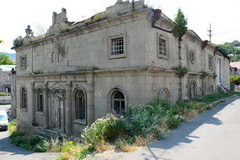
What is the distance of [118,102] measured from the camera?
1163cm

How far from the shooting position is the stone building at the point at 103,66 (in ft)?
34.8

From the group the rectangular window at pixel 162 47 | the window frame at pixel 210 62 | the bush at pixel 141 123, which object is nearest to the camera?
the bush at pixel 141 123

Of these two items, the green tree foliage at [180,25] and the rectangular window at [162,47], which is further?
the green tree foliage at [180,25]

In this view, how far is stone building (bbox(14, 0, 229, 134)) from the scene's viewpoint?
10.6m

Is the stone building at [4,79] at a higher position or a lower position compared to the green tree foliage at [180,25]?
lower

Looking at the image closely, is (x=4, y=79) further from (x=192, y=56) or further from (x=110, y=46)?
(x=192, y=56)

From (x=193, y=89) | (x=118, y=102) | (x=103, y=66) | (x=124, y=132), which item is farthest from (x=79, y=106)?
(x=193, y=89)

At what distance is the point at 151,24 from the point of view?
10.7 metres

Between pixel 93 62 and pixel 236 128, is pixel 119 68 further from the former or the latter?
pixel 236 128

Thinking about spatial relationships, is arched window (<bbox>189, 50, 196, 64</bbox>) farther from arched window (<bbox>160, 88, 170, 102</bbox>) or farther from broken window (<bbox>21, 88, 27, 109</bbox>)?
broken window (<bbox>21, 88, 27, 109</bbox>)

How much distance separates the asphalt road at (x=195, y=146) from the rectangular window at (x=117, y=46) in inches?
222

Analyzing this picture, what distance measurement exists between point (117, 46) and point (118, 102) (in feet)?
11.3

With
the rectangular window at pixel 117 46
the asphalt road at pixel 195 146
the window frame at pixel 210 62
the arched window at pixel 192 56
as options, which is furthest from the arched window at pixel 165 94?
the window frame at pixel 210 62

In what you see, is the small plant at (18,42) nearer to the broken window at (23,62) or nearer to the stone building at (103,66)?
the stone building at (103,66)
